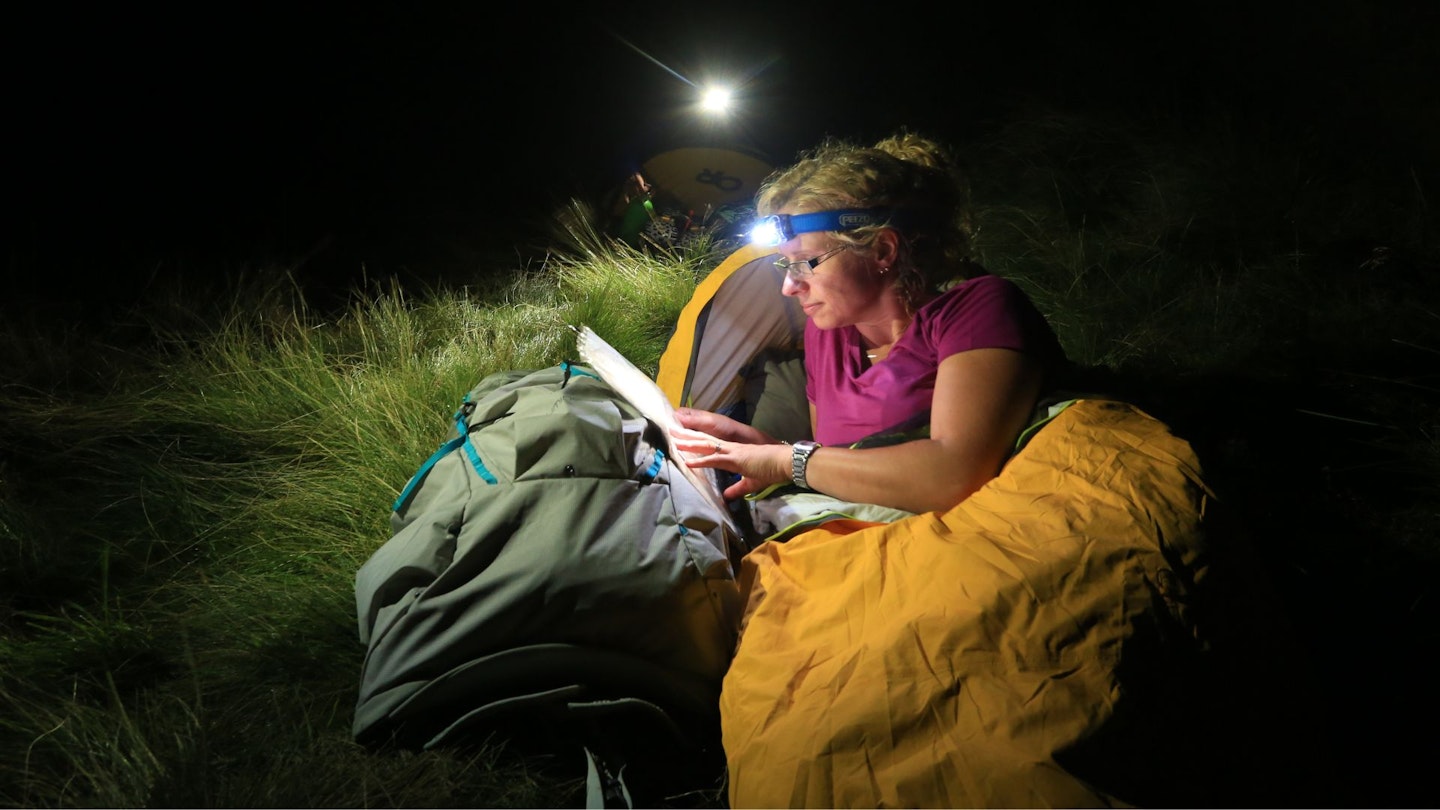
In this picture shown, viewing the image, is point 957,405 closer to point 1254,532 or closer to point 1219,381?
point 1254,532

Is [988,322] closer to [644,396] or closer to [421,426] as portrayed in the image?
[644,396]

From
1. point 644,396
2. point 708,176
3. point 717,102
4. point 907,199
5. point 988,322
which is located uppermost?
→ point 717,102

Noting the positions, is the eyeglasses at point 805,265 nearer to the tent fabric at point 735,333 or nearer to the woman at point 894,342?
the woman at point 894,342

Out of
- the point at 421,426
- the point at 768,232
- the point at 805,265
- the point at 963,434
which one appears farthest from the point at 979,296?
the point at 421,426

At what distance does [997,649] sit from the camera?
1188mm

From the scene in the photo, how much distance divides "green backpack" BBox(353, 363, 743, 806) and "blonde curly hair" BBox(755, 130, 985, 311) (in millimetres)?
779

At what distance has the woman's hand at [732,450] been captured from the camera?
1811 millimetres

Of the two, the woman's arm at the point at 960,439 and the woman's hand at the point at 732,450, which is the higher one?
the woman's arm at the point at 960,439

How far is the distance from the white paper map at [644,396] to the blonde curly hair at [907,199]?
62 cm

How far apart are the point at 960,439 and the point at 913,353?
1.06 feet

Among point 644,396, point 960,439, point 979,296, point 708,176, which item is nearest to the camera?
point 960,439

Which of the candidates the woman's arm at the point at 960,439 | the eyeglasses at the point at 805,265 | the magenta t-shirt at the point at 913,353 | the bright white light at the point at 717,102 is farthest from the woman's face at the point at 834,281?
the bright white light at the point at 717,102

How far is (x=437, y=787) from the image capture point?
56.6 inches

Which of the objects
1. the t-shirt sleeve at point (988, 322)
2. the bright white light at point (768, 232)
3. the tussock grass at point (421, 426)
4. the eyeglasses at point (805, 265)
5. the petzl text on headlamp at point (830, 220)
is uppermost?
the petzl text on headlamp at point (830, 220)
